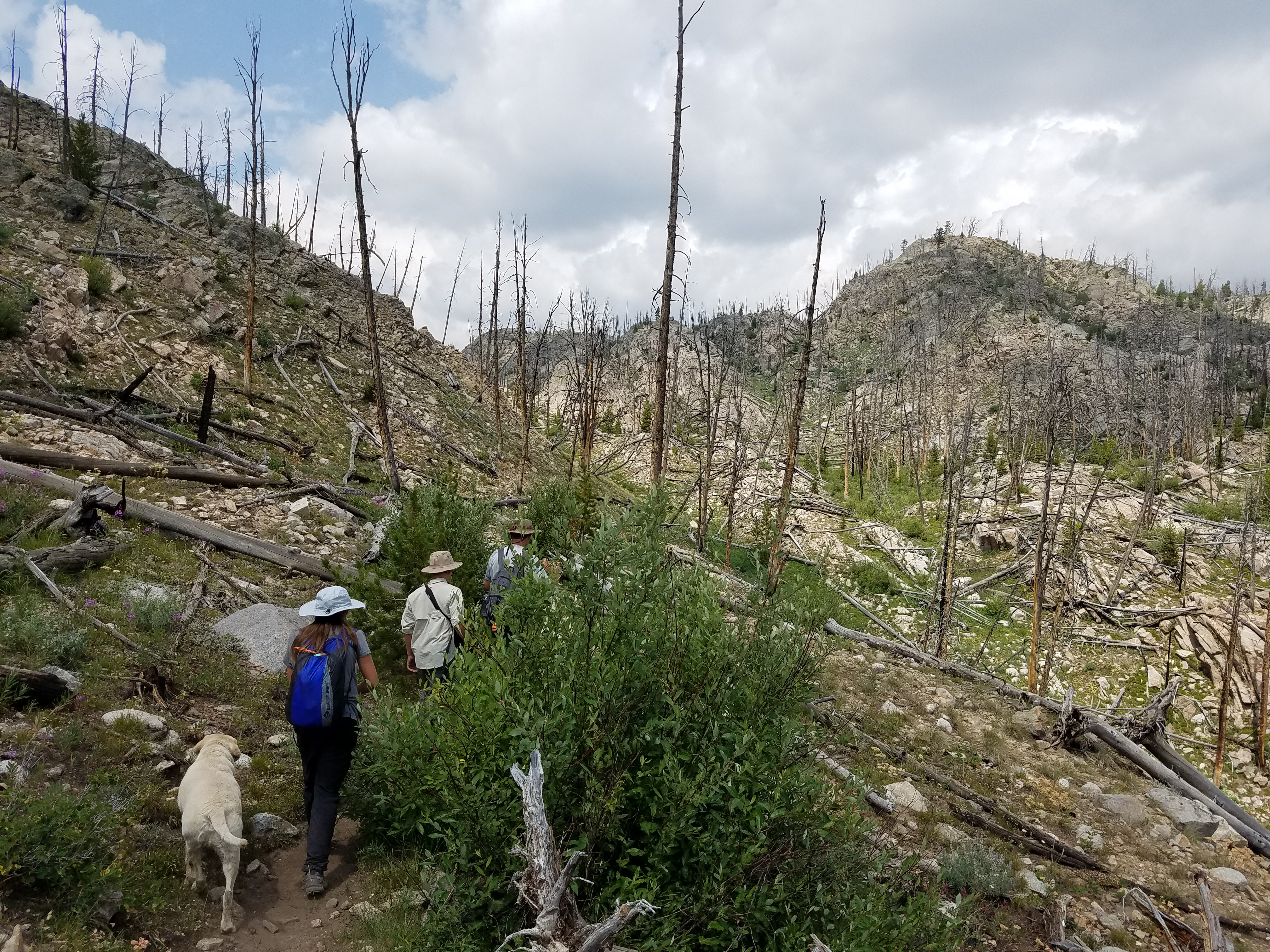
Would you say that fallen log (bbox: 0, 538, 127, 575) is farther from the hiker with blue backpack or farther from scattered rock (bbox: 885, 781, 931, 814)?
scattered rock (bbox: 885, 781, 931, 814)

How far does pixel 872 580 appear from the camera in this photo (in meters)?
20.4

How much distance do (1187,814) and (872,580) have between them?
1329cm

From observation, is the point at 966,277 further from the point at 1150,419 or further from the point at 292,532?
the point at 292,532

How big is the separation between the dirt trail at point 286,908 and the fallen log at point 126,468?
8.04 meters

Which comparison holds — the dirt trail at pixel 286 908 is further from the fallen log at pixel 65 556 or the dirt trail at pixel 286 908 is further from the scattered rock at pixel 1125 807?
the scattered rock at pixel 1125 807

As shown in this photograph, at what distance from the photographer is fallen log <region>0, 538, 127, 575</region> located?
6.28m

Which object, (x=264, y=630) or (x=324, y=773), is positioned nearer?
(x=324, y=773)

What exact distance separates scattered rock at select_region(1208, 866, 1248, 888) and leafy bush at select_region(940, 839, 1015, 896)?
2521 millimetres

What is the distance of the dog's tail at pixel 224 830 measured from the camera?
357cm

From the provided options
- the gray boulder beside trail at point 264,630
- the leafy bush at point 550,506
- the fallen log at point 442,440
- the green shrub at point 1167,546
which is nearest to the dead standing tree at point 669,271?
the leafy bush at point 550,506

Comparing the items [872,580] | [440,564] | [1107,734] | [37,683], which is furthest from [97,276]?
[872,580]

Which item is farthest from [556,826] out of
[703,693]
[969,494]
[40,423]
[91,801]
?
[969,494]

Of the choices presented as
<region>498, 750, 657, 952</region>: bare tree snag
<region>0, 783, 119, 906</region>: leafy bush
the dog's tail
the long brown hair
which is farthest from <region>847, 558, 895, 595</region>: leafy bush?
<region>0, 783, 119, 906</region>: leafy bush

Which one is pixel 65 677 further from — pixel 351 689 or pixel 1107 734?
pixel 1107 734
